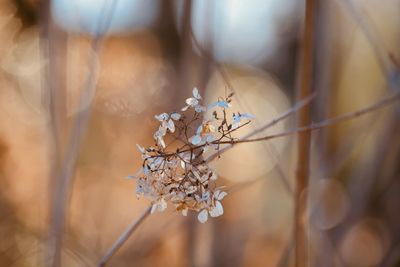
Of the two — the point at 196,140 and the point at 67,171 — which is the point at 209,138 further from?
the point at 67,171

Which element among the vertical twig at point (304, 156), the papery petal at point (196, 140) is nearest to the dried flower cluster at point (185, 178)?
Result: the papery petal at point (196, 140)

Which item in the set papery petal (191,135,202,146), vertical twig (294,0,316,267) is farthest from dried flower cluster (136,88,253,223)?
vertical twig (294,0,316,267)

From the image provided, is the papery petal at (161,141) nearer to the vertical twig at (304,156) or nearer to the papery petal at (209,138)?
the papery petal at (209,138)

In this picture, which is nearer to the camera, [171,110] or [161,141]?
[161,141]

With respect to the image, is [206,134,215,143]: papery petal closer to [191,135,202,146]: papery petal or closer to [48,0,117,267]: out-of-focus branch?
[191,135,202,146]: papery petal

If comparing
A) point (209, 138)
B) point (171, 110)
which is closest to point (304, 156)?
point (209, 138)

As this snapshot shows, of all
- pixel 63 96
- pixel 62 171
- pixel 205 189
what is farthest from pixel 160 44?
pixel 205 189
